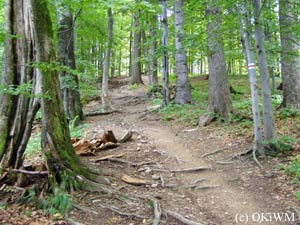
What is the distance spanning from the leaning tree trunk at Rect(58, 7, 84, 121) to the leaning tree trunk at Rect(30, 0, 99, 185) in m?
4.60

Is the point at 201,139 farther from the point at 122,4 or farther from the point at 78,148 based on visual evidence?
the point at 122,4

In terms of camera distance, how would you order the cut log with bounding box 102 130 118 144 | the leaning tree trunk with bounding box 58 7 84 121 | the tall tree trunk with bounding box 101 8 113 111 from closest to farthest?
the cut log with bounding box 102 130 118 144, the leaning tree trunk with bounding box 58 7 84 121, the tall tree trunk with bounding box 101 8 113 111

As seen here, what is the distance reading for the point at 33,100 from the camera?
198 inches

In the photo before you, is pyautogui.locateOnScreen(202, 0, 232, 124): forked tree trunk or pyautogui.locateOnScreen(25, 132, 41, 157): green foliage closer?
pyautogui.locateOnScreen(25, 132, 41, 157): green foliage

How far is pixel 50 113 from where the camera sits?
4.86 metres

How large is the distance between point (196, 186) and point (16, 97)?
3.72 m

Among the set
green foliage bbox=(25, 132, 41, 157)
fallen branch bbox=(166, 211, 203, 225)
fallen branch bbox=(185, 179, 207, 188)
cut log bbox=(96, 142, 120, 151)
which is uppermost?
cut log bbox=(96, 142, 120, 151)

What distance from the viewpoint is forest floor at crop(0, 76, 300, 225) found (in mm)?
4422

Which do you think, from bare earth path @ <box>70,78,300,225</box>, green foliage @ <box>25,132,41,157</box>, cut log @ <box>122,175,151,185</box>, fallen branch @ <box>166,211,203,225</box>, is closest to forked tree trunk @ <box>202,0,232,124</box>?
bare earth path @ <box>70,78,300,225</box>

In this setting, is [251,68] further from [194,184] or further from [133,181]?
[133,181]

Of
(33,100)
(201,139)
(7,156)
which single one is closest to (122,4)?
(33,100)

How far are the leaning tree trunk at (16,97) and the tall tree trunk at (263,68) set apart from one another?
4561 mm

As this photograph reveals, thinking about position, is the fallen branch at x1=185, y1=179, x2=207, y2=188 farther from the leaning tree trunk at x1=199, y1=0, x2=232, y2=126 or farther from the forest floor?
the leaning tree trunk at x1=199, y1=0, x2=232, y2=126

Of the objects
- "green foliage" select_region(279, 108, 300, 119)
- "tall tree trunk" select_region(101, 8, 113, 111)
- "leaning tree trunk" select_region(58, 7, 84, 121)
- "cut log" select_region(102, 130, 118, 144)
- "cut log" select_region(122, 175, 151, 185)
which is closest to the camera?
"cut log" select_region(122, 175, 151, 185)
